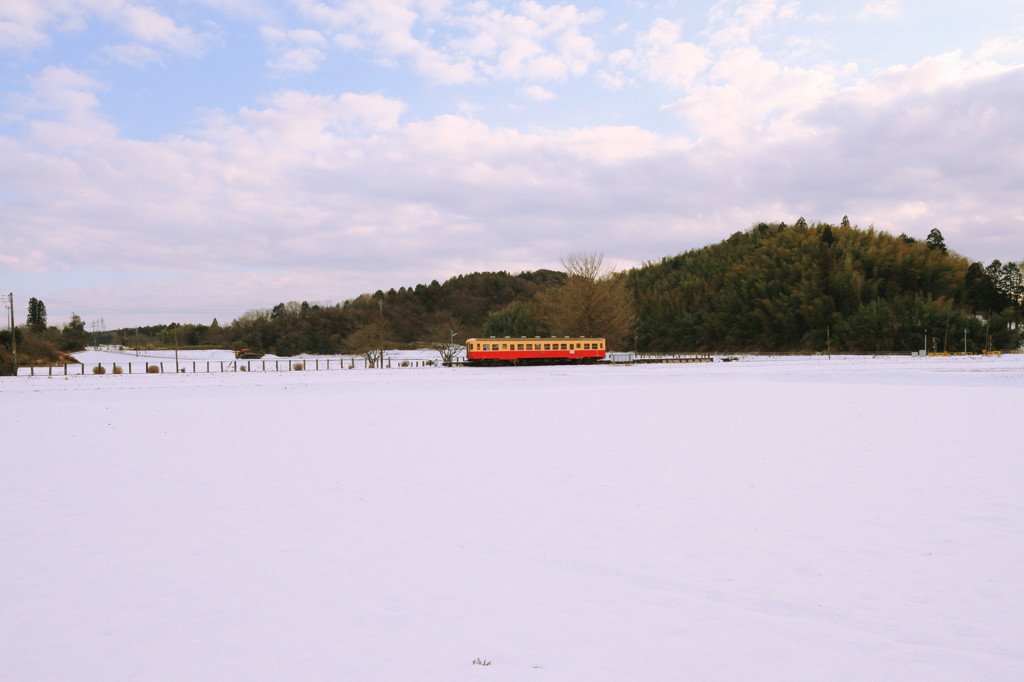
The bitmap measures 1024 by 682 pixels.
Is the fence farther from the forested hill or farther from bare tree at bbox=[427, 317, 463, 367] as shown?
the forested hill

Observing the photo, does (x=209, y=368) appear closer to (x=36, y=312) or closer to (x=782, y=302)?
(x=782, y=302)

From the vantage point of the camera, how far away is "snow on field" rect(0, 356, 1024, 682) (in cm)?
393

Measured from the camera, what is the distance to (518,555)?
18.4ft

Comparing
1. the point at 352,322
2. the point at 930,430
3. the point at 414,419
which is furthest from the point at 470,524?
the point at 352,322

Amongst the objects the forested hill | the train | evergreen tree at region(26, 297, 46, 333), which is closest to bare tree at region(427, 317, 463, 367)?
the train

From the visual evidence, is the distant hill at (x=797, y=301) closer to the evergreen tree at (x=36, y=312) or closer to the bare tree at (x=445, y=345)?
the bare tree at (x=445, y=345)

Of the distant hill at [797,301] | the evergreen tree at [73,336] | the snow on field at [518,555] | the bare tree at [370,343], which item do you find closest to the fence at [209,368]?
the bare tree at [370,343]

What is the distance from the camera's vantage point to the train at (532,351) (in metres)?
45.8

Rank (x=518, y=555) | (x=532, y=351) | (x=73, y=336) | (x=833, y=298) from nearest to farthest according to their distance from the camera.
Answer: (x=518, y=555) < (x=532, y=351) < (x=833, y=298) < (x=73, y=336)

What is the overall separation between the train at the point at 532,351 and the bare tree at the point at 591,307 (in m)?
7.26

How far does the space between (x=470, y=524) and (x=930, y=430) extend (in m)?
10.4

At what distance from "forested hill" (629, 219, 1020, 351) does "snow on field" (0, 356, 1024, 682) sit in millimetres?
48240

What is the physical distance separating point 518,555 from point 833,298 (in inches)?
2463

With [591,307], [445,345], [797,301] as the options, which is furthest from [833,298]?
[445,345]
